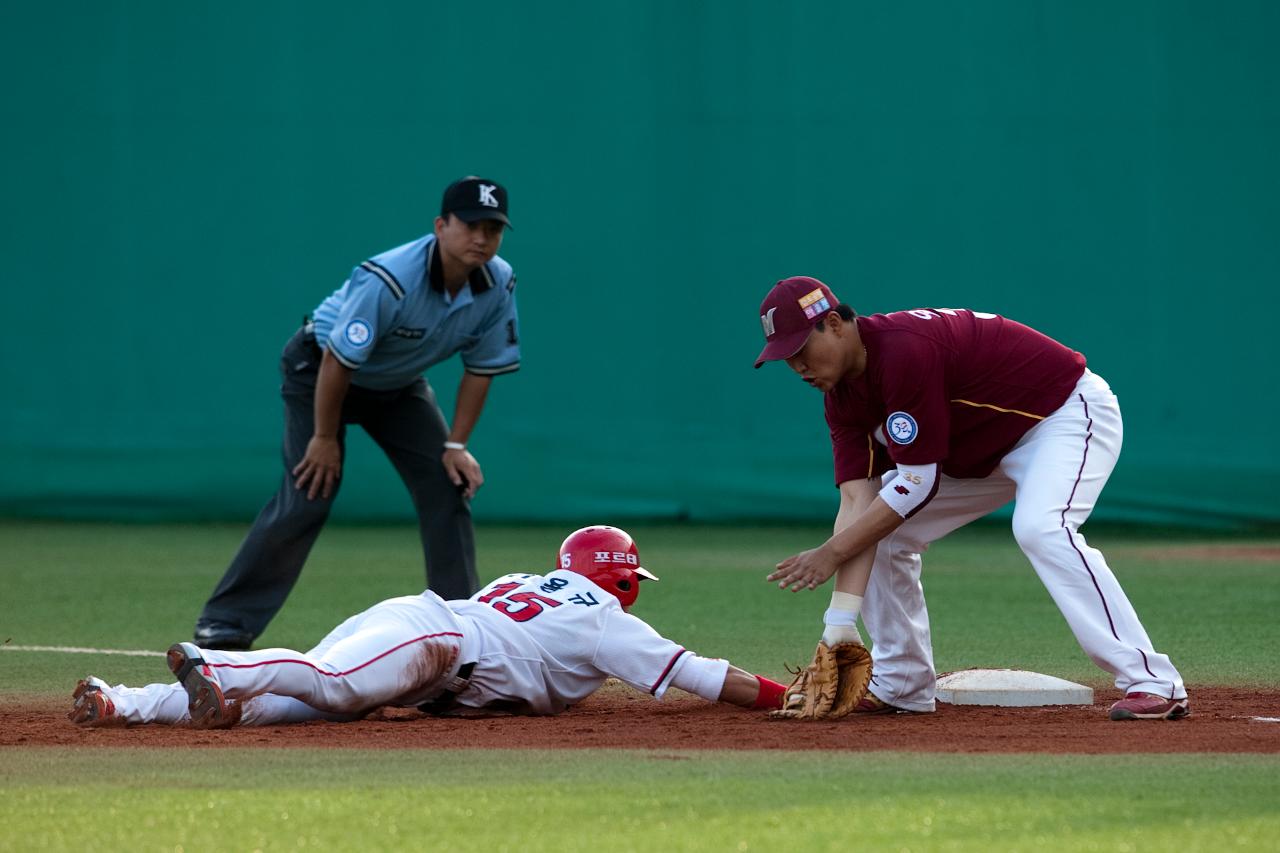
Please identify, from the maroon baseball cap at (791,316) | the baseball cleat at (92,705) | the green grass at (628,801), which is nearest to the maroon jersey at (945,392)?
the maroon baseball cap at (791,316)

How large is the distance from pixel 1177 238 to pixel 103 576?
9584 mm

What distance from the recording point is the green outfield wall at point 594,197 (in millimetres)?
15656

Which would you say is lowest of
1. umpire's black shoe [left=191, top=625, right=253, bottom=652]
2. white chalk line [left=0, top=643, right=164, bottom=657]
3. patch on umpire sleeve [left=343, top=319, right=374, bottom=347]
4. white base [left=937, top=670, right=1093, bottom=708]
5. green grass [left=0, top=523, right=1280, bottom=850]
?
white chalk line [left=0, top=643, right=164, bottom=657]

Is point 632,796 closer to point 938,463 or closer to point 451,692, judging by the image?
point 451,692

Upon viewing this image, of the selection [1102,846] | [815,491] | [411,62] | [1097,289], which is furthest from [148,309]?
[1102,846]

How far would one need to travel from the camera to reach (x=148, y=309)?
51.9ft

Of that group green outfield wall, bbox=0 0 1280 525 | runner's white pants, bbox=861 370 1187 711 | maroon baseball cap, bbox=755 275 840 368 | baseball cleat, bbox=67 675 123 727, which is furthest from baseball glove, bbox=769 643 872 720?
green outfield wall, bbox=0 0 1280 525

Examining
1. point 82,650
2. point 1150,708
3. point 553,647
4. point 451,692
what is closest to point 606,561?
point 553,647

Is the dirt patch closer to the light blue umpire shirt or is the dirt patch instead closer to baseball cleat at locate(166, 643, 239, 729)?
baseball cleat at locate(166, 643, 239, 729)

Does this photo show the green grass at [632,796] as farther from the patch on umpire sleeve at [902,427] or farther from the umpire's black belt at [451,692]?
the patch on umpire sleeve at [902,427]

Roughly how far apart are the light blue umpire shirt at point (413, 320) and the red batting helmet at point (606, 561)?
1600 millimetres

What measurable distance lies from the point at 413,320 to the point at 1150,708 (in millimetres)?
3455

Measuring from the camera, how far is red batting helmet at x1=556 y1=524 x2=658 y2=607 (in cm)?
Answer: 621

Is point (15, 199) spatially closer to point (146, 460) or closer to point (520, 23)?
point (146, 460)
